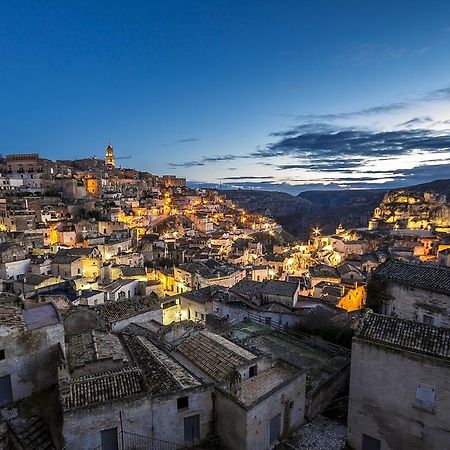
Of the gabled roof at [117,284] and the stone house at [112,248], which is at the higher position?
the stone house at [112,248]

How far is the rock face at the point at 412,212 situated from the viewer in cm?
9050

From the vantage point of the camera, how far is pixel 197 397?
13211 mm

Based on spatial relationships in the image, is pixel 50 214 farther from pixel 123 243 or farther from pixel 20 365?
pixel 20 365

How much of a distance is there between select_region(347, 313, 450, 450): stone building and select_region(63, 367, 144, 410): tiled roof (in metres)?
8.25

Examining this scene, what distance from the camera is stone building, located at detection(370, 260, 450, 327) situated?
55.9 feet

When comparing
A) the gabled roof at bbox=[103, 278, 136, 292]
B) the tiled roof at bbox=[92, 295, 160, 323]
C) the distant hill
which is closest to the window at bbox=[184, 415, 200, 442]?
the tiled roof at bbox=[92, 295, 160, 323]

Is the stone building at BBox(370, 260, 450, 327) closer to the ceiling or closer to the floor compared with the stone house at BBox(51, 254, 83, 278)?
closer to the ceiling

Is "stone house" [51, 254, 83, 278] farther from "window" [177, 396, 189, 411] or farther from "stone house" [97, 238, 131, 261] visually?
"window" [177, 396, 189, 411]

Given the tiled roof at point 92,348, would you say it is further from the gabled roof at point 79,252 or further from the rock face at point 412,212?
the rock face at point 412,212

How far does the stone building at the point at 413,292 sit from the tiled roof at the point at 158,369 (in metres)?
11.5

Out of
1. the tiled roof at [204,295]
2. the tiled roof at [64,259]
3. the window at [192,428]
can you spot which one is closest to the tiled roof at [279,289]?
the tiled roof at [204,295]

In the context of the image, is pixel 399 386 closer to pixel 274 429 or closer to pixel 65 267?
pixel 274 429

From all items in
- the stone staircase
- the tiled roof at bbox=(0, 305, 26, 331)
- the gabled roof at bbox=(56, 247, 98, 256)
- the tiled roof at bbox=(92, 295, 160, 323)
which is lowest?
the stone staircase

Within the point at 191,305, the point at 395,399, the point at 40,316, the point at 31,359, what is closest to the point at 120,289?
the point at 191,305
